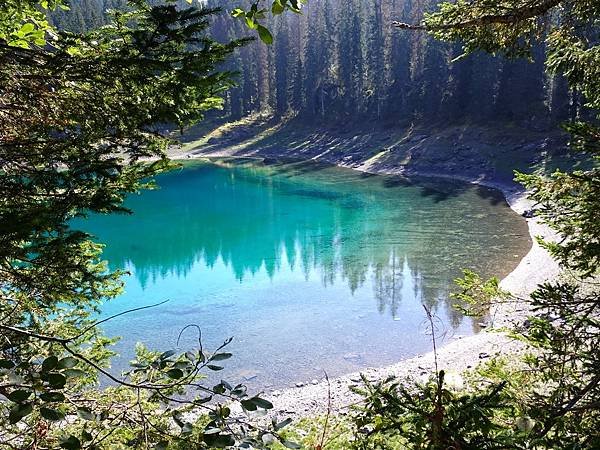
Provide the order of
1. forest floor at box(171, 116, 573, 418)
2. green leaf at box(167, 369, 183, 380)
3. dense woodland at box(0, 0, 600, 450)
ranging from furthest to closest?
1. forest floor at box(171, 116, 573, 418)
2. dense woodland at box(0, 0, 600, 450)
3. green leaf at box(167, 369, 183, 380)

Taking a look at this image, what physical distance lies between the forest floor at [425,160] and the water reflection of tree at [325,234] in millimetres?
2556

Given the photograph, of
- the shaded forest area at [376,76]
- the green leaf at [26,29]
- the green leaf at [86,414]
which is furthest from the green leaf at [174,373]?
the shaded forest area at [376,76]

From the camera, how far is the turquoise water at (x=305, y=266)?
56.9ft

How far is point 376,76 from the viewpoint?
6650cm

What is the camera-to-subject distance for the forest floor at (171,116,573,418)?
14.3 m

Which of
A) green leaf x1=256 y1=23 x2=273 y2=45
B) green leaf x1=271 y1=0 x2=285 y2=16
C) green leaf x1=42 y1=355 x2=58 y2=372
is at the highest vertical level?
green leaf x1=271 y1=0 x2=285 y2=16

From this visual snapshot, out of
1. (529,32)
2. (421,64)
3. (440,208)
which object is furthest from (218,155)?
(529,32)

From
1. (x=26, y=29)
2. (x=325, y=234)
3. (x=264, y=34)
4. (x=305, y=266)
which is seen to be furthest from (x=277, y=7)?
(x=325, y=234)

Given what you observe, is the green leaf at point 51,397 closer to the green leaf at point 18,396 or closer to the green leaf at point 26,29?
the green leaf at point 18,396

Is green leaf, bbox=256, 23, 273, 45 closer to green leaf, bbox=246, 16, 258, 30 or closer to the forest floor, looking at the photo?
green leaf, bbox=246, 16, 258, 30

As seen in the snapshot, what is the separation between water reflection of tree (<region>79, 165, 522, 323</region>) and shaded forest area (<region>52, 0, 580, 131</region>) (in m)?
17.1

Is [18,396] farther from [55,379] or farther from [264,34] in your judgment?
[264,34]

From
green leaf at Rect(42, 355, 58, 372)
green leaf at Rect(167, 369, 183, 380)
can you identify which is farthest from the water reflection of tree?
green leaf at Rect(42, 355, 58, 372)

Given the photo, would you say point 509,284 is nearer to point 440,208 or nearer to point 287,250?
point 287,250
